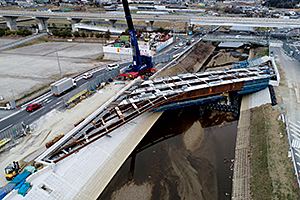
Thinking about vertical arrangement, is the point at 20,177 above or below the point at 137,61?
below

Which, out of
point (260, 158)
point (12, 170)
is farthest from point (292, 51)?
point (12, 170)

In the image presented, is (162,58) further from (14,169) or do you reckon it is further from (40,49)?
(40,49)

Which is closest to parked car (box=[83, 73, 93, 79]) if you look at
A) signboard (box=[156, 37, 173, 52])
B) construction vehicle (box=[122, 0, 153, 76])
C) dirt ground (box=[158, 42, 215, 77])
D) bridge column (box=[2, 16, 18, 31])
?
construction vehicle (box=[122, 0, 153, 76])

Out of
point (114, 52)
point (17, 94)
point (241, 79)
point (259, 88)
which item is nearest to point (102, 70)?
point (114, 52)

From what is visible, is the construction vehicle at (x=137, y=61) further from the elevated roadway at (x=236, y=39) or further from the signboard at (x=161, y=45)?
the elevated roadway at (x=236, y=39)

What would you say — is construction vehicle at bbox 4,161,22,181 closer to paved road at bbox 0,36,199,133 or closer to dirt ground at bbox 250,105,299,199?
paved road at bbox 0,36,199,133

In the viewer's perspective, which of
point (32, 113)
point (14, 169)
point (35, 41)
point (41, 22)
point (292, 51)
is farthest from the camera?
point (41, 22)

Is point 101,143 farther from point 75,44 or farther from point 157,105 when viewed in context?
point 75,44
